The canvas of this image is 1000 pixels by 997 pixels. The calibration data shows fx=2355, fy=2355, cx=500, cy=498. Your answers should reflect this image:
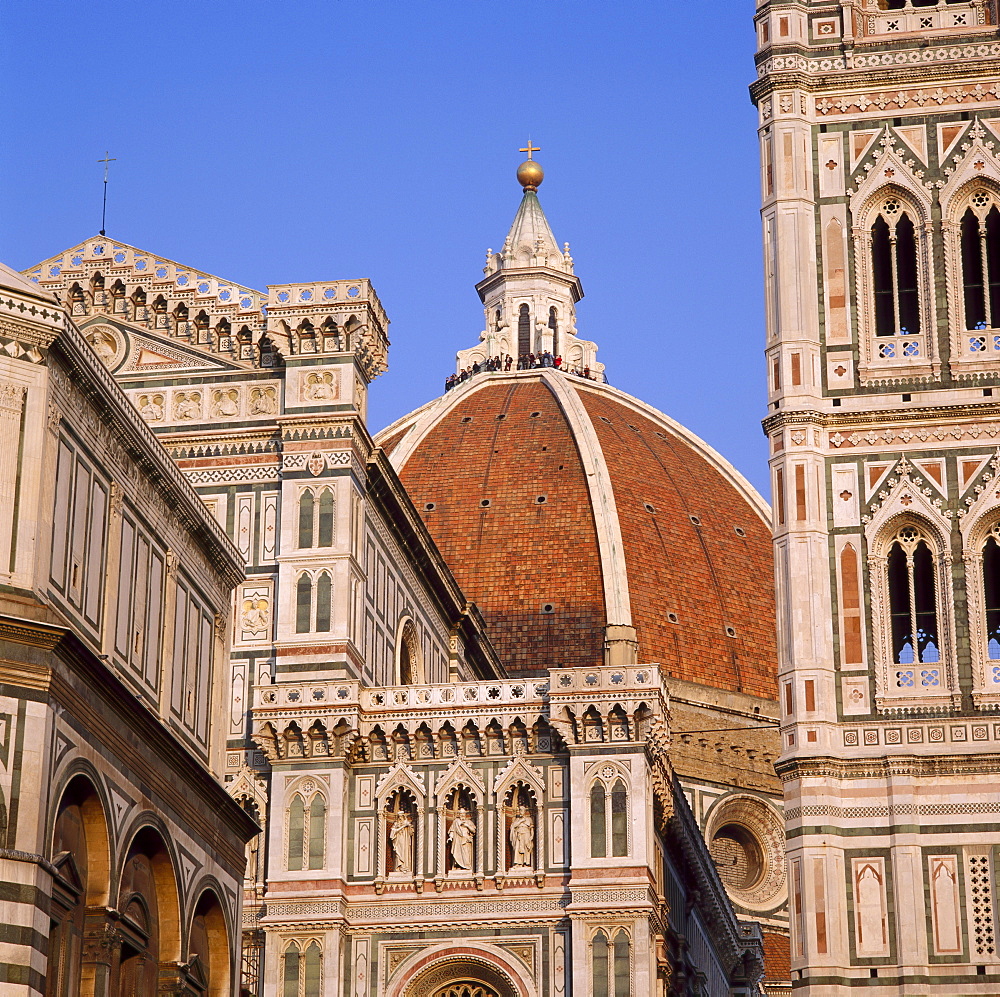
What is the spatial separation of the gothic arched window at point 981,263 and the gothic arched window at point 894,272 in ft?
2.47

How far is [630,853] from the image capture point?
119 feet

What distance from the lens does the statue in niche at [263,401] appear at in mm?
40594

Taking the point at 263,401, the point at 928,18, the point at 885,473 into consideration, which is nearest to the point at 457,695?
the point at 263,401

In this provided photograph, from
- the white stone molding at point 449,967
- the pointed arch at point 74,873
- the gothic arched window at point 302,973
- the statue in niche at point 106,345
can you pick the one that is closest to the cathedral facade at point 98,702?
the pointed arch at point 74,873

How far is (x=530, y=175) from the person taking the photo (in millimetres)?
96250

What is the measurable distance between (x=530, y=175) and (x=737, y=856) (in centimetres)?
3500

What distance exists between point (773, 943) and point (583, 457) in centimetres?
2025

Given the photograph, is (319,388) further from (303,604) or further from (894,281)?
(894,281)

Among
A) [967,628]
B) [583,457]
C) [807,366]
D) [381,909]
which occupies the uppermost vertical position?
[583,457]

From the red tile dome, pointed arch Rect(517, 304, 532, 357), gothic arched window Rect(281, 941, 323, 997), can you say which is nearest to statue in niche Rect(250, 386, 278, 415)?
gothic arched window Rect(281, 941, 323, 997)

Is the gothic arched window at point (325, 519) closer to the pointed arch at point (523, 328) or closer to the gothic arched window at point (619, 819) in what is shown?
the gothic arched window at point (619, 819)

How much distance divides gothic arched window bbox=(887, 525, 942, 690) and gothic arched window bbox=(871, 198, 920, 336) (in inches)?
131

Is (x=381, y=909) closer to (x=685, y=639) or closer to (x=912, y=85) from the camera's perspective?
(x=912, y=85)

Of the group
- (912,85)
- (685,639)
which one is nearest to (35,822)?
(912,85)
